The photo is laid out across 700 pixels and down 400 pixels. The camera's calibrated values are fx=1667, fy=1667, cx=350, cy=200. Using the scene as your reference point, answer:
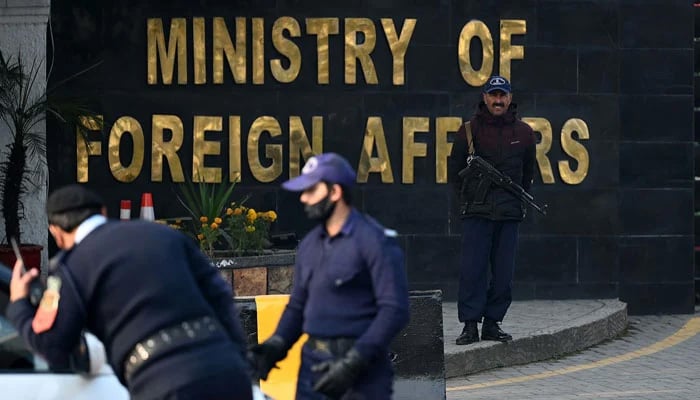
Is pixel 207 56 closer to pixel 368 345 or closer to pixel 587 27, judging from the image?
pixel 587 27

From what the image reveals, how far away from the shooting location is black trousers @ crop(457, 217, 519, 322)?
1293 cm

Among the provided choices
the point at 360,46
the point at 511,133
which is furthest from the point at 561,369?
the point at 360,46

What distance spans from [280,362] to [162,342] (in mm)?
3863

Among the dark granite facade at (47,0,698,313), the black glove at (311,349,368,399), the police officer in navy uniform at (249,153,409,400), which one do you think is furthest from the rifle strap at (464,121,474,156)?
the black glove at (311,349,368,399)

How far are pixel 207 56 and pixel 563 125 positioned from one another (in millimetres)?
3401

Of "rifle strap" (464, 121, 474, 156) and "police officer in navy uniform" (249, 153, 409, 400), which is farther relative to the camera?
"rifle strap" (464, 121, 474, 156)

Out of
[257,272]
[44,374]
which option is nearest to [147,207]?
[257,272]

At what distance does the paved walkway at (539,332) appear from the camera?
1277 cm

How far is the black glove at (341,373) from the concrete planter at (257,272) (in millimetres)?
6215

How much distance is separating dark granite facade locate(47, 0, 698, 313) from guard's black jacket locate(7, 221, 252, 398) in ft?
30.8

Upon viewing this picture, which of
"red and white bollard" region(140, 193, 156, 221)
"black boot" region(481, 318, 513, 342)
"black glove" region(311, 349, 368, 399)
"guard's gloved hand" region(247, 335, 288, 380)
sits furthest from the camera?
"red and white bollard" region(140, 193, 156, 221)

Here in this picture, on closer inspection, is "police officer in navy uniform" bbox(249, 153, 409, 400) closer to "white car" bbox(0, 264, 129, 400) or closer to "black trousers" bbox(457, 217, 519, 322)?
"white car" bbox(0, 264, 129, 400)

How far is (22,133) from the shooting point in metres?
14.9

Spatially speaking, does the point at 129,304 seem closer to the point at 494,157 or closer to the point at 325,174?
the point at 325,174
